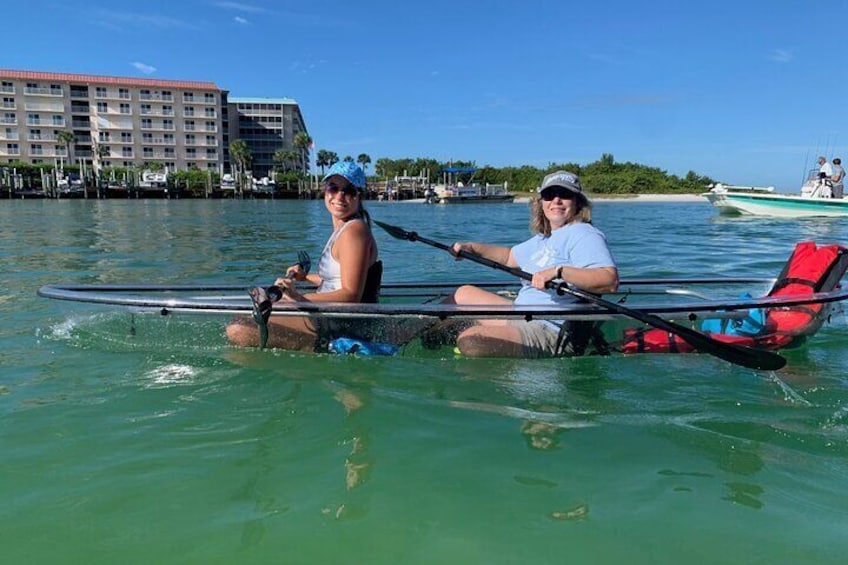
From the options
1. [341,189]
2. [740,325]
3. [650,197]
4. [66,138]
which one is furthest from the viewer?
[650,197]

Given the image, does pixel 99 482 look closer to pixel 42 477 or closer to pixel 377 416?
pixel 42 477

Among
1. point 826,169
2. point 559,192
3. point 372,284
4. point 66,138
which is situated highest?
point 66,138

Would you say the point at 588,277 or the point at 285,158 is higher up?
the point at 285,158

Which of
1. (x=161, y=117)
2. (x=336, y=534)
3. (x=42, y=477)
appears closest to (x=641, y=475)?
(x=336, y=534)

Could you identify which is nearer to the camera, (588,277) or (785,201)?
(588,277)

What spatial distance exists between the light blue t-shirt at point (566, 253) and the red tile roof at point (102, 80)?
3591 inches

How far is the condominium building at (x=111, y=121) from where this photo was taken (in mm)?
79812

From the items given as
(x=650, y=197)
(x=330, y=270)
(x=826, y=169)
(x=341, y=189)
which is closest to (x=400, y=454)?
(x=330, y=270)

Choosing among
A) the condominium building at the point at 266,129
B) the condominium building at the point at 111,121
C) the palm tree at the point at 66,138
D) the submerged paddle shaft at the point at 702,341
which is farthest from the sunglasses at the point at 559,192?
the condominium building at the point at 266,129

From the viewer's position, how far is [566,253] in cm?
423

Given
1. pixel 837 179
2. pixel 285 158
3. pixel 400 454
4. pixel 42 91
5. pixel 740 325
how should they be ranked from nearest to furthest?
pixel 400 454, pixel 740 325, pixel 837 179, pixel 42 91, pixel 285 158

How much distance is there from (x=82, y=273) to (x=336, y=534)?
877 cm

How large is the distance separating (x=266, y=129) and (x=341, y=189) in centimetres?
10252

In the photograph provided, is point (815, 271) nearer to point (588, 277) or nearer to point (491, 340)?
point (588, 277)
